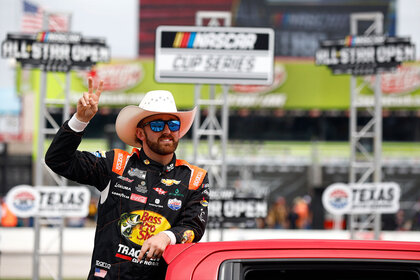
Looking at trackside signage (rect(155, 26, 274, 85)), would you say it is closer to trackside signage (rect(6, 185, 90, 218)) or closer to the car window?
trackside signage (rect(6, 185, 90, 218))

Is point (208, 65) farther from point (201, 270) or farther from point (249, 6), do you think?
point (249, 6)

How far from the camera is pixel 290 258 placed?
2852mm

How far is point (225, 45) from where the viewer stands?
10.5 metres

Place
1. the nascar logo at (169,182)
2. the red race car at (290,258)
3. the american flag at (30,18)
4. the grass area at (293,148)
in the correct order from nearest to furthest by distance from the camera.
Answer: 1. the red race car at (290,258)
2. the nascar logo at (169,182)
3. the american flag at (30,18)
4. the grass area at (293,148)

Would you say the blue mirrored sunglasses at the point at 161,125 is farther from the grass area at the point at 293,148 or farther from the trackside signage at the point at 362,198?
the grass area at the point at 293,148

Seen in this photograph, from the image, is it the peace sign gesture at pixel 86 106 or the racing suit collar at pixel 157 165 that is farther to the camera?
the racing suit collar at pixel 157 165

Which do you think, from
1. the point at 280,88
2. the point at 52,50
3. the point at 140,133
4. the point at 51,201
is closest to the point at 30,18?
the point at 280,88

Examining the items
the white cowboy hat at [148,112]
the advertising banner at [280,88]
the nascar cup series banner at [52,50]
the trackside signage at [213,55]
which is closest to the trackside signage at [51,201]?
the nascar cup series banner at [52,50]

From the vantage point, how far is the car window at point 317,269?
112 inches

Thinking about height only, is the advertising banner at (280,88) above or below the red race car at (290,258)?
above

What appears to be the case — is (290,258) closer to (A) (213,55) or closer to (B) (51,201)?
(A) (213,55)

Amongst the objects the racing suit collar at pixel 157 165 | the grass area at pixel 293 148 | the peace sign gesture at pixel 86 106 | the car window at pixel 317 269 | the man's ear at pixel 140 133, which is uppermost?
the peace sign gesture at pixel 86 106

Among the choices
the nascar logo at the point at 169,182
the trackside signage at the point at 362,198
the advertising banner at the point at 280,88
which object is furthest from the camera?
the advertising banner at the point at 280,88

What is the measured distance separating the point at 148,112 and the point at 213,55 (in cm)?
693
